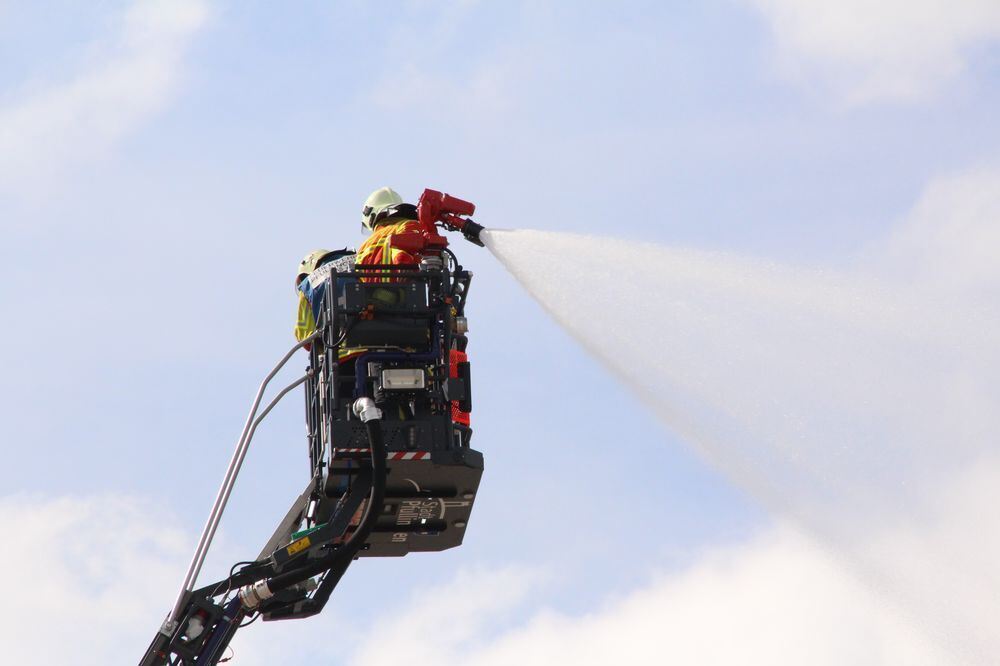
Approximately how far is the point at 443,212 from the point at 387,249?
752 mm

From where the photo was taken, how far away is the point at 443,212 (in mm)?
19625

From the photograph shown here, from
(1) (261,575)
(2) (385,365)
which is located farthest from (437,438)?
(1) (261,575)

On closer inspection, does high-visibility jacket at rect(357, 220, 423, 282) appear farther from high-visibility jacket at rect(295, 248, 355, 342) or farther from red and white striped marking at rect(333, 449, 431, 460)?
red and white striped marking at rect(333, 449, 431, 460)

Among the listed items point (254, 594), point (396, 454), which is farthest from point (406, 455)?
point (254, 594)

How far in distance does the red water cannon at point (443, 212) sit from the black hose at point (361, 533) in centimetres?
259

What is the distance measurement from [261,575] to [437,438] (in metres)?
2.47

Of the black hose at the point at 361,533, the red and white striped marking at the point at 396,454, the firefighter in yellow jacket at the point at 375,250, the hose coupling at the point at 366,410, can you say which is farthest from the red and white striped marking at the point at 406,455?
the firefighter in yellow jacket at the point at 375,250

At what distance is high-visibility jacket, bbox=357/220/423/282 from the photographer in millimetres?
19203

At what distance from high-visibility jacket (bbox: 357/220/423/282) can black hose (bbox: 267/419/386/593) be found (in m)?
1.83

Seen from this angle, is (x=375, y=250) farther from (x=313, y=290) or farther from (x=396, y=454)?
(x=396, y=454)

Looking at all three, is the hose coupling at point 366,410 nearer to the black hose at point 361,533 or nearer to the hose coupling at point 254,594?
the black hose at point 361,533

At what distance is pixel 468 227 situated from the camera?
19766mm

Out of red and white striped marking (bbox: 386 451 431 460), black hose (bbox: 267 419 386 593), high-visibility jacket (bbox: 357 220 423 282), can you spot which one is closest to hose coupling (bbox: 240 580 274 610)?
black hose (bbox: 267 419 386 593)

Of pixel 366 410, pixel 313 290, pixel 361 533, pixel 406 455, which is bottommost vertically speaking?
pixel 361 533
